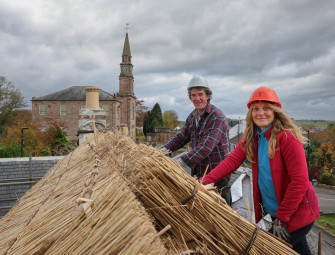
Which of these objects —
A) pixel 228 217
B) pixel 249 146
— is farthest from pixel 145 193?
pixel 249 146

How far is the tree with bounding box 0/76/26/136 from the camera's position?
25.7 m

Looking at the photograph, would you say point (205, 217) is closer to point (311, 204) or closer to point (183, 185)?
point (183, 185)

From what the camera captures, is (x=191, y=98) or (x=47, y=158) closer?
(x=191, y=98)

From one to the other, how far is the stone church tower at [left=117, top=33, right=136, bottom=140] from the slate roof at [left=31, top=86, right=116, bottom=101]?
8.90ft

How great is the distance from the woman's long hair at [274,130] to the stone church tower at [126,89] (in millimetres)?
33437

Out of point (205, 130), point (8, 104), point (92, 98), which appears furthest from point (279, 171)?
point (8, 104)

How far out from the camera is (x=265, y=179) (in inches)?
79.0

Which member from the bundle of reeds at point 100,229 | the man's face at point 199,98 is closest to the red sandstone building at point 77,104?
the man's face at point 199,98

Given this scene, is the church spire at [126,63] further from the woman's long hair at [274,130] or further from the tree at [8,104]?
the woman's long hair at [274,130]

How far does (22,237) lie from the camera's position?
1.73m

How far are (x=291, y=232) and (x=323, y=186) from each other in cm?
2754

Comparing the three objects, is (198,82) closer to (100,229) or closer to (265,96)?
(265,96)

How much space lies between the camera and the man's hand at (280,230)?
5.99ft

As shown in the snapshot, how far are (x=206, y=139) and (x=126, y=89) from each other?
113 ft
